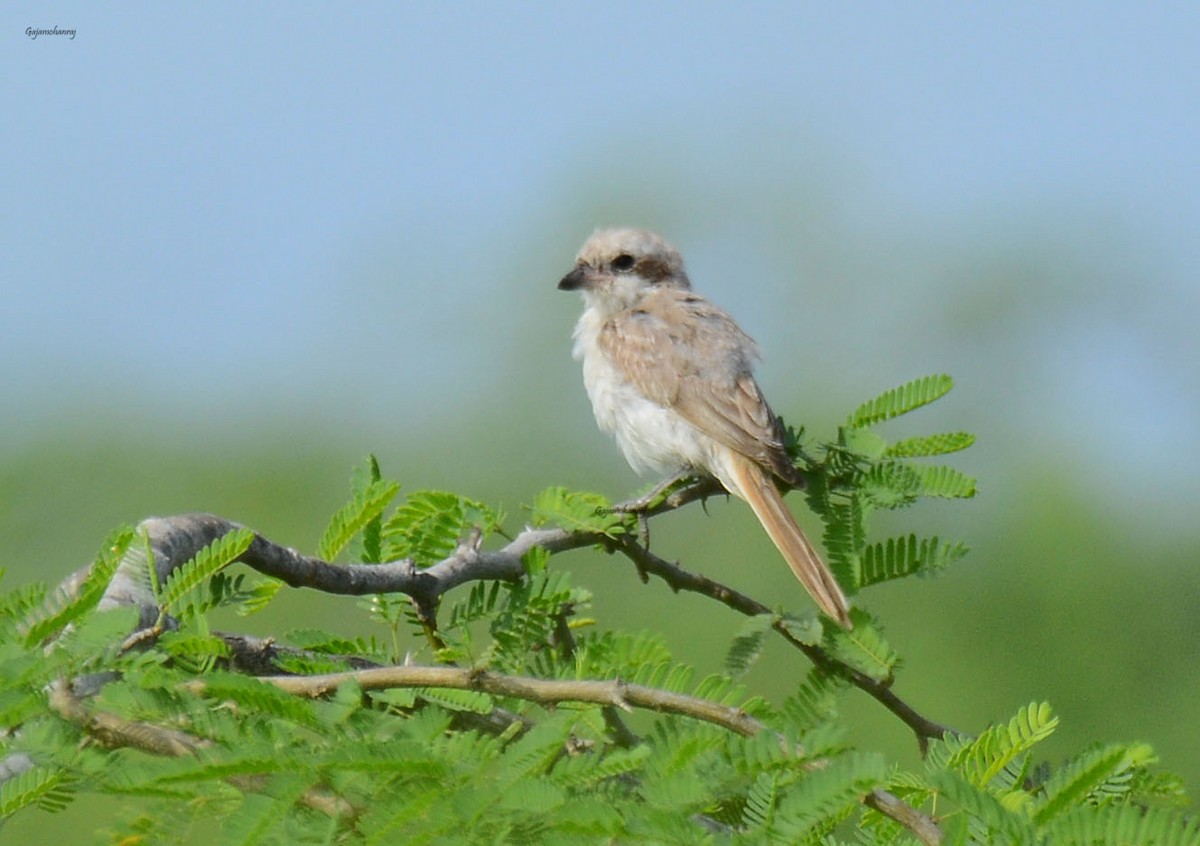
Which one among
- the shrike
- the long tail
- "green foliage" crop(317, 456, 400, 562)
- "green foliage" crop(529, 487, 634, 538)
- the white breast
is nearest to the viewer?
"green foliage" crop(317, 456, 400, 562)

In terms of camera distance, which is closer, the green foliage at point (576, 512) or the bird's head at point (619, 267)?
the green foliage at point (576, 512)

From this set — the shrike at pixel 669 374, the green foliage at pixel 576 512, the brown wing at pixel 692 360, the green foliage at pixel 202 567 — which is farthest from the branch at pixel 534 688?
Answer: the brown wing at pixel 692 360

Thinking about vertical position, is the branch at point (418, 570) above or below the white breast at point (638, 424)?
below

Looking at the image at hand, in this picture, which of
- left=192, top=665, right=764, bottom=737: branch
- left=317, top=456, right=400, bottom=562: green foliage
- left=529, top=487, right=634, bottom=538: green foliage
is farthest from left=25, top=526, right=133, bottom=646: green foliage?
left=529, top=487, right=634, bottom=538: green foliage

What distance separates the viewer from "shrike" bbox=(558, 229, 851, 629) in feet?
16.9

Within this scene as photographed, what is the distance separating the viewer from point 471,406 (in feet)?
58.6

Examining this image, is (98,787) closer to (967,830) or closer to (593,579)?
(967,830)

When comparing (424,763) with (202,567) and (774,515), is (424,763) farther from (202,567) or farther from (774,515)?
(774,515)

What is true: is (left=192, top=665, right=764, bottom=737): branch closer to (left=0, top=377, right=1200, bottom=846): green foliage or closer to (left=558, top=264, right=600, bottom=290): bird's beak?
(left=0, top=377, right=1200, bottom=846): green foliage

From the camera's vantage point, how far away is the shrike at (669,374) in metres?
5.15

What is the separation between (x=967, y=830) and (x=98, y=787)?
98cm

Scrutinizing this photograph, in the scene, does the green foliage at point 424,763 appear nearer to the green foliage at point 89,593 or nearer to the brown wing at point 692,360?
the green foliage at point 89,593

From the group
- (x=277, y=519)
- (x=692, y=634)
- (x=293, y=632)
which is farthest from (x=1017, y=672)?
(x=293, y=632)

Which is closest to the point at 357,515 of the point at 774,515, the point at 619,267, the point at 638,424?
the point at 774,515
